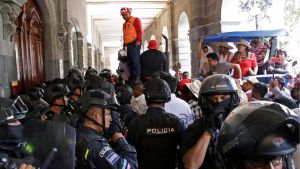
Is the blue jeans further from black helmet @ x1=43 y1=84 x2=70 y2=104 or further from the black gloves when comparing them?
the black gloves

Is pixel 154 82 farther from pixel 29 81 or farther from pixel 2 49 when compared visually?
pixel 29 81

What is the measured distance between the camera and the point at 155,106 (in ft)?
10.9

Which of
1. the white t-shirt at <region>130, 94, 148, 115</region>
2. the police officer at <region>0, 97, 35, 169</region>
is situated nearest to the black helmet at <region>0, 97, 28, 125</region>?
the police officer at <region>0, 97, 35, 169</region>

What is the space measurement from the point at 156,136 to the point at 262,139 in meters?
1.95

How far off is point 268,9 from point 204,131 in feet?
37.6

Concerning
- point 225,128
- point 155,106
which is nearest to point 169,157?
point 155,106

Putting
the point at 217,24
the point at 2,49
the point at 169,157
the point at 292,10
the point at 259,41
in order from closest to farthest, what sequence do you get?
the point at 169,157 → the point at 2,49 → the point at 259,41 → the point at 217,24 → the point at 292,10

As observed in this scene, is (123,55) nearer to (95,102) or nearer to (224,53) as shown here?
(224,53)

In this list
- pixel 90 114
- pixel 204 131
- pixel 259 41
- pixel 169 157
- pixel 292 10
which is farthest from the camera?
pixel 292 10

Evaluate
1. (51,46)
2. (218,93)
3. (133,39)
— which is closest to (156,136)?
(218,93)

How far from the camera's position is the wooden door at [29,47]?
23.0 ft

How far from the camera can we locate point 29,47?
763cm

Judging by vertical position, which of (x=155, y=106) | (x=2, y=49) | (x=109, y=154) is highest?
(x=2, y=49)

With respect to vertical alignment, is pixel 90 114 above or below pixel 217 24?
below
